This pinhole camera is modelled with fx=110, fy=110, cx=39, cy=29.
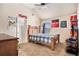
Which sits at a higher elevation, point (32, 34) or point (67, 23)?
point (67, 23)

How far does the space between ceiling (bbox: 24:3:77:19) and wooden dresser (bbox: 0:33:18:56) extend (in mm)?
490

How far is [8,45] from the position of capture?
146 cm

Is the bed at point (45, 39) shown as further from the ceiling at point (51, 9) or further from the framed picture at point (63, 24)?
the ceiling at point (51, 9)

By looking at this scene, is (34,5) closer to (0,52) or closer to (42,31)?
(42,31)

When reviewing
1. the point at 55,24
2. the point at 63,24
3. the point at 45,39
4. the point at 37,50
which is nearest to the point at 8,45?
the point at 37,50

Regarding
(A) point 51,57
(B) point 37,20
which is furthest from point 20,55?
(B) point 37,20

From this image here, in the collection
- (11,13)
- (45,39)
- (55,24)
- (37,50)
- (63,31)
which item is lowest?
(37,50)

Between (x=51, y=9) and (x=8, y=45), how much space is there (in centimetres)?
78

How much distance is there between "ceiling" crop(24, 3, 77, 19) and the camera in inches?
61.6

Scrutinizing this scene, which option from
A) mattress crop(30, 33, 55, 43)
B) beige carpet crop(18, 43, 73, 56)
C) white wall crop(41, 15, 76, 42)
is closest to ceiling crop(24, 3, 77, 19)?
white wall crop(41, 15, 76, 42)

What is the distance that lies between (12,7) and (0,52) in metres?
0.63

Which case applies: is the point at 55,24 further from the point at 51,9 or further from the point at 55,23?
the point at 51,9

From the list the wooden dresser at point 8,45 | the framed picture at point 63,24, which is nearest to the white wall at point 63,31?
the framed picture at point 63,24

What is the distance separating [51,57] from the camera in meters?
1.59
